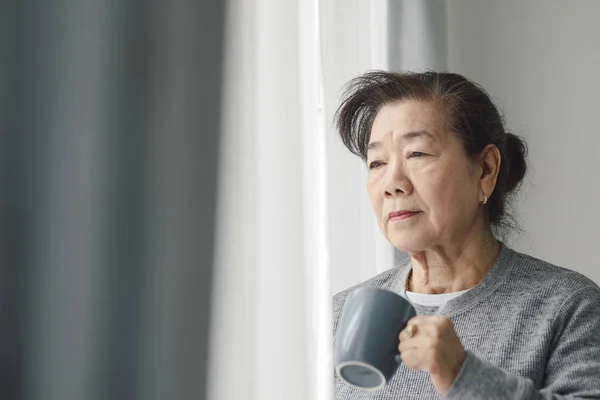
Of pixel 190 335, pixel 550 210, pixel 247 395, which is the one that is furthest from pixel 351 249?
pixel 190 335

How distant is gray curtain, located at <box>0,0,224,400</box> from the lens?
35 centimetres

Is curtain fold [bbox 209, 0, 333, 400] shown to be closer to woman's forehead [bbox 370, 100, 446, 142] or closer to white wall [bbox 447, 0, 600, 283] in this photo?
woman's forehead [bbox 370, 100, 446, 142]

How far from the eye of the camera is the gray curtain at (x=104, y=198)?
1.16 ft

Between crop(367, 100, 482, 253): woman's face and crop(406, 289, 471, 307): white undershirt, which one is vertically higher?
crop(367, 100, 482, 253): woman's face

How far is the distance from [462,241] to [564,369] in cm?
34

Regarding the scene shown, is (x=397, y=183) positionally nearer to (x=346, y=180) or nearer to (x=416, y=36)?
(x=346, y=180)

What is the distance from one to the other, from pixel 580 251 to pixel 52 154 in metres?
1.81

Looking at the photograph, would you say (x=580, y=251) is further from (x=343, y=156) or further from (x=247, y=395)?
(x=247, y=395)

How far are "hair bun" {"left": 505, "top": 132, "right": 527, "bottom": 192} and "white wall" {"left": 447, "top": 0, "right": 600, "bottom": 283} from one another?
0.38 metres

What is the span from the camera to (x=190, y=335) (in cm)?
45

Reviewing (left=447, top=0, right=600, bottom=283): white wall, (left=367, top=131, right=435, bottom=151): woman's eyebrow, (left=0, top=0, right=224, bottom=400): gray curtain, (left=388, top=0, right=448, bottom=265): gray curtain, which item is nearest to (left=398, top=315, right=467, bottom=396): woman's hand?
(left=367, top=131, right=435, bottom=151): woman's eyebrow

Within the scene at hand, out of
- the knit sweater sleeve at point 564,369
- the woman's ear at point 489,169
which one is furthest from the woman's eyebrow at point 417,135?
the knit sweater sleeve at point 564,369

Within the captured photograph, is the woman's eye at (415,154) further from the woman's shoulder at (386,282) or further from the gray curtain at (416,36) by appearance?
the gray curtain at (416,36)

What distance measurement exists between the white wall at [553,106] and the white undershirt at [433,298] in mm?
651
